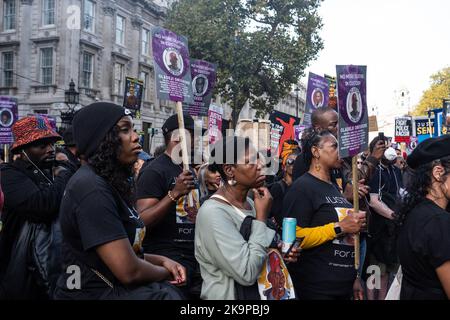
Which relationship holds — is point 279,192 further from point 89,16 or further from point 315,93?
point 89,16

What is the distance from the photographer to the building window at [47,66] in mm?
27328

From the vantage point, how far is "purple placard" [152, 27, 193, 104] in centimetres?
450

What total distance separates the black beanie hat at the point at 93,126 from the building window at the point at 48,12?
27525 mm

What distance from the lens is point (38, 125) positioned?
3.80 metres

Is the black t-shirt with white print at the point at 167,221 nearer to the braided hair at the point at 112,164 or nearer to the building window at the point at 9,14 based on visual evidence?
the braided hair at the point at 112,164

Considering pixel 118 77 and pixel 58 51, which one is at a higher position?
pixel 58 51

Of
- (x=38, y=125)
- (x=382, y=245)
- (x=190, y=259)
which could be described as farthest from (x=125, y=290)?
(x=382, y=245)

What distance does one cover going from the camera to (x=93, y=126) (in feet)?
7.74

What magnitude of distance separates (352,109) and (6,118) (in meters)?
8.71

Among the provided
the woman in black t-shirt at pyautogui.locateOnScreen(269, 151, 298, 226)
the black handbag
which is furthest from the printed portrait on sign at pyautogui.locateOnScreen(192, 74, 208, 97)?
the black handbag

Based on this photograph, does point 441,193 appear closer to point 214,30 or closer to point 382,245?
point 382,245

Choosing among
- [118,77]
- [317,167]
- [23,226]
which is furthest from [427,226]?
[118,77]

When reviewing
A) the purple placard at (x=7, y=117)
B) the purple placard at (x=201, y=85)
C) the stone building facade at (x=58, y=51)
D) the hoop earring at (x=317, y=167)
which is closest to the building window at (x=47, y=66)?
the stone building facade at (x=58, y=51)

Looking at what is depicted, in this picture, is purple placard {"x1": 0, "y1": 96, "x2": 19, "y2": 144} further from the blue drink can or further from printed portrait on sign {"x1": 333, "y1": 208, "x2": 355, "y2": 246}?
the blue drink can
